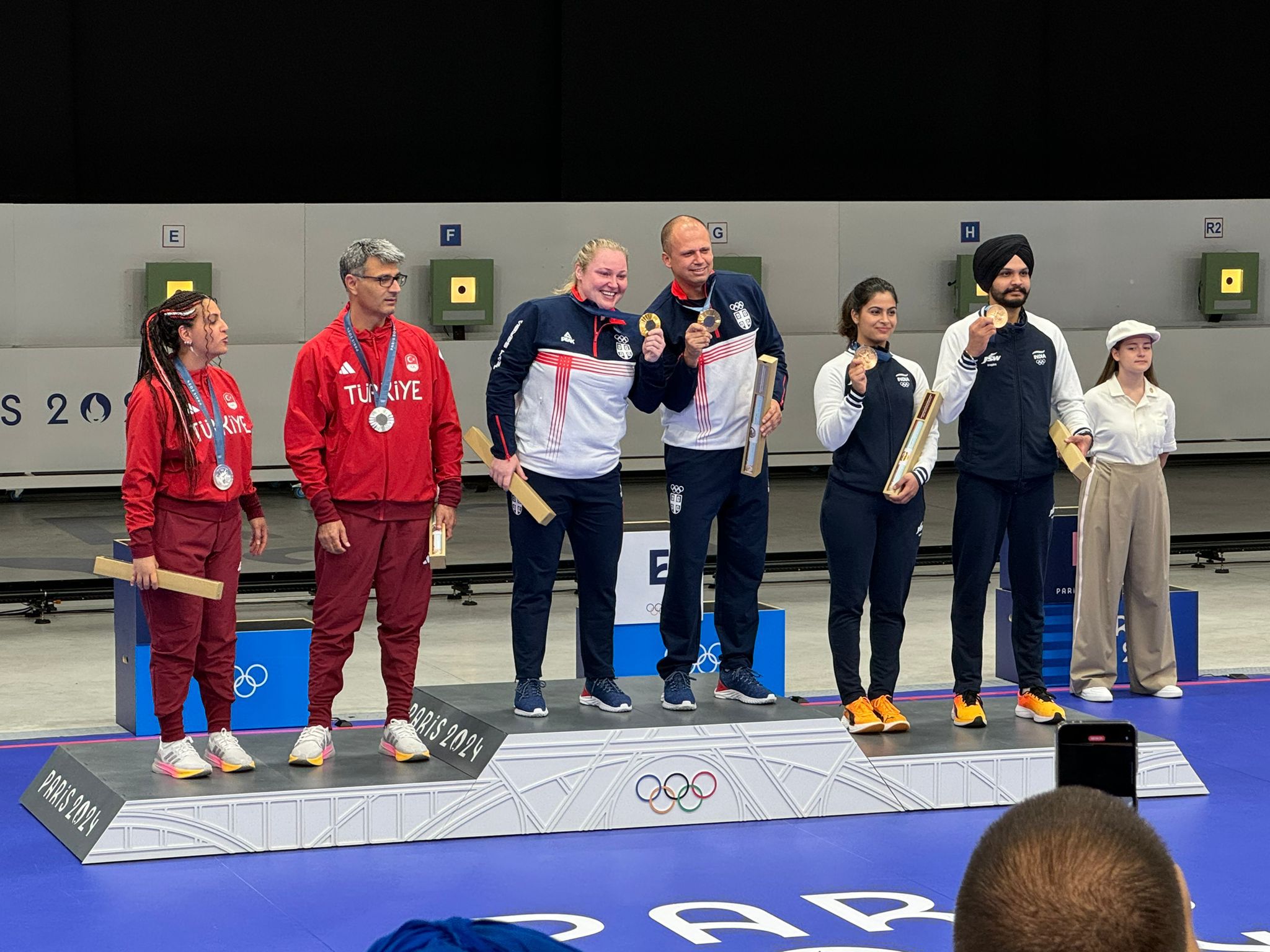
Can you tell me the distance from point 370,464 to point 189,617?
81 centimetres

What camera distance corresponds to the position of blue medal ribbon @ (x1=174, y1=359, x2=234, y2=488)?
6211mm

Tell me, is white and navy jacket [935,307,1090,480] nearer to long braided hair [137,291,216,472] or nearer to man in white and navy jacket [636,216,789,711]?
man in white and navy jacket [636,216,789,711]

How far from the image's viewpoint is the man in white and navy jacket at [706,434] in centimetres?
673

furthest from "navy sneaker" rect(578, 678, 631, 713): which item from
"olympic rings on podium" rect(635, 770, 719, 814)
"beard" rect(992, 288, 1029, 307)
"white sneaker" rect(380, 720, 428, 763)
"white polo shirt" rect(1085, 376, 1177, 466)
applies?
"white polo shirt" rect(1085, 376, 1177, 466)

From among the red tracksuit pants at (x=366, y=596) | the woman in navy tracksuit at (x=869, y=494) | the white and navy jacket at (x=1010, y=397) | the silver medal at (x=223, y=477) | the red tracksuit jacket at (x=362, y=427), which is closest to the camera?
the silver medal at (x=223, y=477)

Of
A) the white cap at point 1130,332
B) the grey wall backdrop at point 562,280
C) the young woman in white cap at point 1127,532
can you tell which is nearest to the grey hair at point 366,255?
the white cap at point 1130,332

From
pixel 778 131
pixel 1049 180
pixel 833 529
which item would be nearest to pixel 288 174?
pixel 778 131

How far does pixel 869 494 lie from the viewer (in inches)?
273

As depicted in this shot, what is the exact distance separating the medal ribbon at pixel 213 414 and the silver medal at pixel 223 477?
0.02 meters

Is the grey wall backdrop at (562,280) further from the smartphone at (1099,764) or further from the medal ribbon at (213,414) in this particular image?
the smartphone at (1099,764)

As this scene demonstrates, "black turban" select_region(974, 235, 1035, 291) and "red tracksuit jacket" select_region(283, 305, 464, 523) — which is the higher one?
"black turban" select_region(974, 235, 1035, 291)

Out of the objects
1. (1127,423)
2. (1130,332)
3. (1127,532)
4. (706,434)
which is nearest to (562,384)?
(706,434)

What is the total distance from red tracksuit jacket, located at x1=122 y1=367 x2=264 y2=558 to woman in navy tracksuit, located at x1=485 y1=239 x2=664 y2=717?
3.05ft

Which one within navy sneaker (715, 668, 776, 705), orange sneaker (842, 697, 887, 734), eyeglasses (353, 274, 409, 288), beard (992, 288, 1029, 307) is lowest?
orange sneaker (842, 697, 887, 734)
